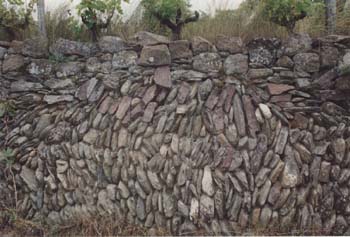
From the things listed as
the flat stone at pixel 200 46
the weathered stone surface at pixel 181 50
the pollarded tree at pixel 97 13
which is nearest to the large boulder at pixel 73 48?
the pollarded tree at pixel 97 13

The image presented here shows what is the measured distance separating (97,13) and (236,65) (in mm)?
1443

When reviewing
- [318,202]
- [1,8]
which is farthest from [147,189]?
[1,8]

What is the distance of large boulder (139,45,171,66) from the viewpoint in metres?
3.21

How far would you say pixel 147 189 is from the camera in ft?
10.4

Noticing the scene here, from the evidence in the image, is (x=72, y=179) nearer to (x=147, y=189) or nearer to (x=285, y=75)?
(x=147, y=189)

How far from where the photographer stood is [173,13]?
336cm

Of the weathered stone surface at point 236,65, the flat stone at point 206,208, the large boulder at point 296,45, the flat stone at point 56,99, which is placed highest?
the large boulder at point 296,45

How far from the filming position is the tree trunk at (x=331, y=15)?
340cm

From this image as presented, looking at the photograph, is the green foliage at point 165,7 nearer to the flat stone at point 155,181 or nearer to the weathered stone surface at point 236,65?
the weathered stone surface at point 236,65

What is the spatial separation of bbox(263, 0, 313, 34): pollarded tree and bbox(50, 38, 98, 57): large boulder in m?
1.65

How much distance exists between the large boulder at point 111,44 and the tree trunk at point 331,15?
6.29ft

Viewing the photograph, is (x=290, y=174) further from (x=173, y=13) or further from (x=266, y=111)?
(x=173, y=13)

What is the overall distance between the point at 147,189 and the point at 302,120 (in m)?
1.44

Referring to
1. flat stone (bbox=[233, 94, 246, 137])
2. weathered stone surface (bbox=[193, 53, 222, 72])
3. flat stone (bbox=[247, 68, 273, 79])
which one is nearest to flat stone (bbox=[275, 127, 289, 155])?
flat stone (bbox=[233, 94, 246, 137])
